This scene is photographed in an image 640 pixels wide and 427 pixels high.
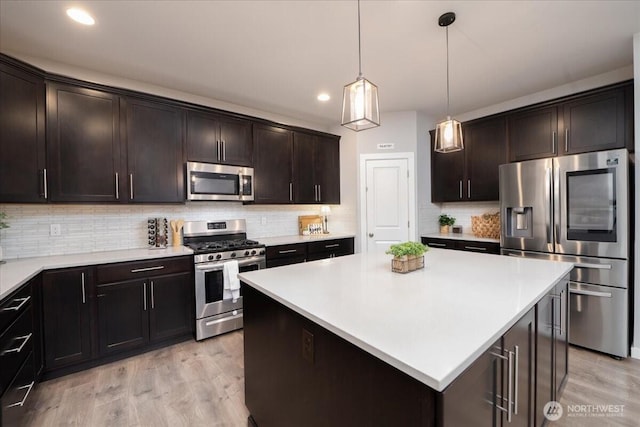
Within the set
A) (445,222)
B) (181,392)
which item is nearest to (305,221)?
(445,222)

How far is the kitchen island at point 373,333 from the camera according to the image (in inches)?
31.5

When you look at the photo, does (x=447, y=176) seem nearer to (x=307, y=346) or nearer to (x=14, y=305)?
(x=307, y=346)

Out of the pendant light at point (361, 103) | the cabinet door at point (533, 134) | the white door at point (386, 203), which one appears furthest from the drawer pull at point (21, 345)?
the cabinet door at point (533, 134)

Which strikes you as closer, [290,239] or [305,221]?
[290,239]

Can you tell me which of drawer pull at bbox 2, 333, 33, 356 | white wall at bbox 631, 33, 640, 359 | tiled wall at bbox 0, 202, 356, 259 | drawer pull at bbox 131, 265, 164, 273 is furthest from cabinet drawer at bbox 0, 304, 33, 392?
white wall at bbox 631, 33, 640, 359

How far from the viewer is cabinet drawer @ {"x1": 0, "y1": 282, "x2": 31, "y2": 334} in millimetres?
1537

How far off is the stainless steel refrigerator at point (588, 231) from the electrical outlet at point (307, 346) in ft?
9.20

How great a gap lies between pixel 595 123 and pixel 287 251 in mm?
3489

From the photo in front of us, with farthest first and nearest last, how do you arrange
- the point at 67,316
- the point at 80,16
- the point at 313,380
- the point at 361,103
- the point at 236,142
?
1. the point at 236,142
2. the point at 67,316
3. the point at 80,16
4. the point at 361,103
5. the point at 313,380

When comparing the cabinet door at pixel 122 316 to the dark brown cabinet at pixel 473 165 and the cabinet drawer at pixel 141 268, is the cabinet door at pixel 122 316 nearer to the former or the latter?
the cabinet drawer at pixel 141 268

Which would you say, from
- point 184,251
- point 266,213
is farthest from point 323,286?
point 266,213

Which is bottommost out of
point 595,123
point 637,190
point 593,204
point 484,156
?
point 593,204

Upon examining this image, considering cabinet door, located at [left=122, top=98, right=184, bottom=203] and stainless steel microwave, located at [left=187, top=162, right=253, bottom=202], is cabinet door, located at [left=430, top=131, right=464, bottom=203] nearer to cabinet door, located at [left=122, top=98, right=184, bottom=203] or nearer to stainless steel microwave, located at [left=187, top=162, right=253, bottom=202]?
stainless steel microwave, located at [left=187, top=162, right=253, bottom=202]

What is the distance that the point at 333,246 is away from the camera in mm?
4055
